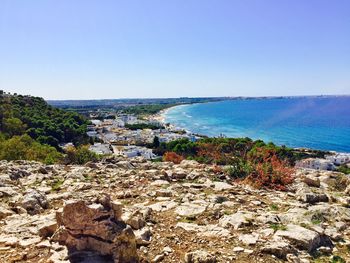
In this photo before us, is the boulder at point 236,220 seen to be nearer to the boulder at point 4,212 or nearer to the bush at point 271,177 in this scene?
the bush at point 271,177

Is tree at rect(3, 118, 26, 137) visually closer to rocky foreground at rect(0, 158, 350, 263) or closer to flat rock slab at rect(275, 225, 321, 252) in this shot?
rocky foreground at rect(0, 158, 350, 263)

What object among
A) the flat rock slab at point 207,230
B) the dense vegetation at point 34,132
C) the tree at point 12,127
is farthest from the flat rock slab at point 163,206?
the tree at point 12,127

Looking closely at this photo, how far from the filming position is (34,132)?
204ft

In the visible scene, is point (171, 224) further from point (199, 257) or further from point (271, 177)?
point (271, 177)

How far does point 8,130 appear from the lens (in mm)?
51062

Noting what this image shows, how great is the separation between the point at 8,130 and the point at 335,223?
51310mm

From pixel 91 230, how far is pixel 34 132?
60210 millimetres

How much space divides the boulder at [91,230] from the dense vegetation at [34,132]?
20724 millimetres

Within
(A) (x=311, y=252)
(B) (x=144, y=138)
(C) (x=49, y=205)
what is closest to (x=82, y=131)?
(B) (x=144, y=138)

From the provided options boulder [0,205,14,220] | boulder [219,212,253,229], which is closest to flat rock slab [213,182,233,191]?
boulder [219,212,253,229]

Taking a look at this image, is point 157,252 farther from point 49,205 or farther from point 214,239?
point 49,205

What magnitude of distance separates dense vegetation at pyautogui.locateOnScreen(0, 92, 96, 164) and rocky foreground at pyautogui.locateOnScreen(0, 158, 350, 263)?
660 inches

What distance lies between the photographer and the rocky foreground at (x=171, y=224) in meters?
6.90

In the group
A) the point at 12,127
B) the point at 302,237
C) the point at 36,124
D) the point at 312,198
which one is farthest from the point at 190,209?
the point at 36,124
